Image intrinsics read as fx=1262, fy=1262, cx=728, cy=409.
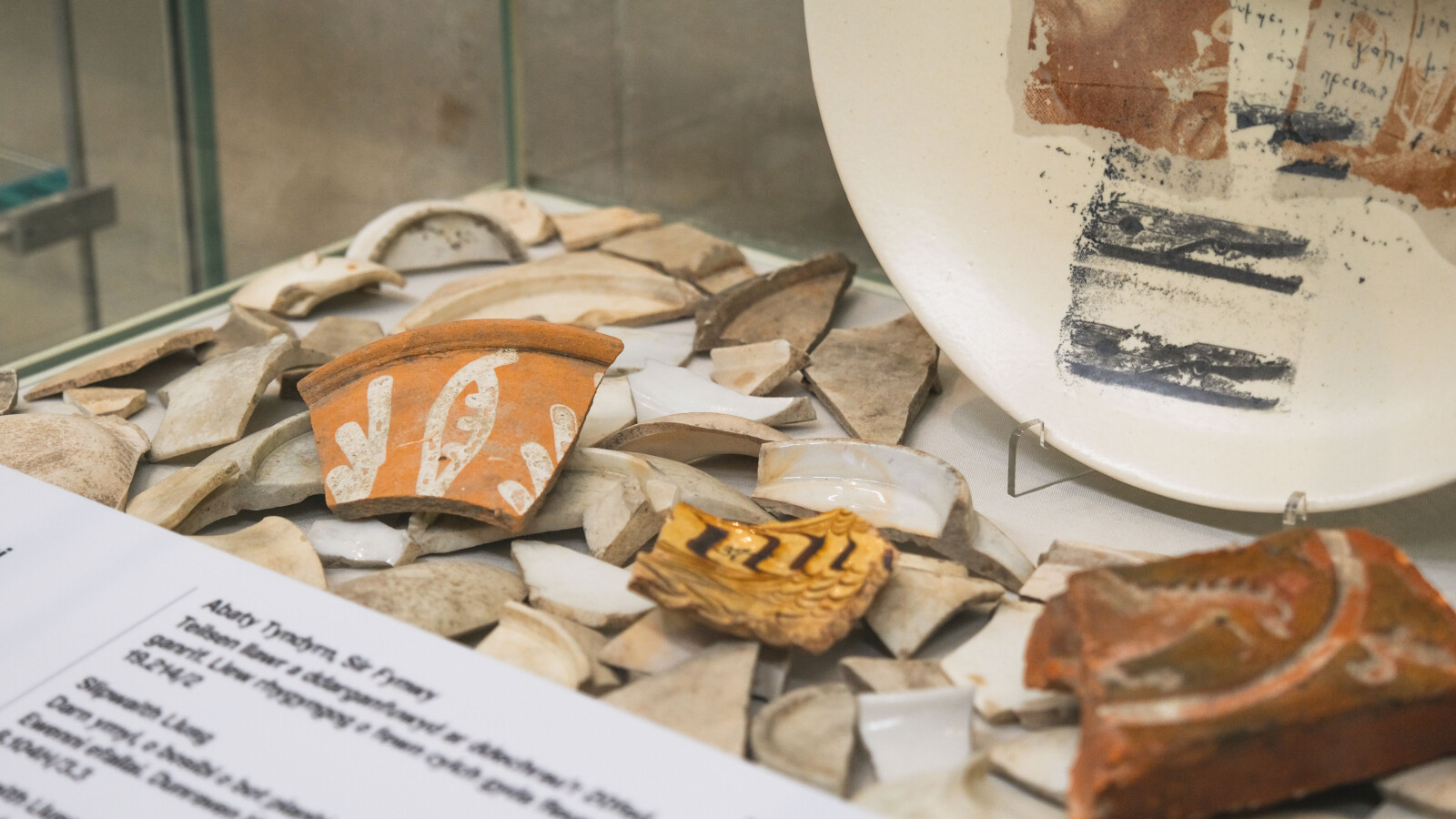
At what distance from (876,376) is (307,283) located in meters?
0.72

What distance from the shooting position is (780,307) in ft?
4.95

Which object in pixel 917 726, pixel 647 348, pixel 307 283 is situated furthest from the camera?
pixel 307 283

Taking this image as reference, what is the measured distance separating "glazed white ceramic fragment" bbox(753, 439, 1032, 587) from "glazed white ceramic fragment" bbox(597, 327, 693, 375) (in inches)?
11.6

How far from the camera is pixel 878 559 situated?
93 cm

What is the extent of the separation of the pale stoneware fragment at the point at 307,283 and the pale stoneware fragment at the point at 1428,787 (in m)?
1.23

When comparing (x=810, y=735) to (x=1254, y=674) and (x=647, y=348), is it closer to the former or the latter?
(x=1254, y=674)

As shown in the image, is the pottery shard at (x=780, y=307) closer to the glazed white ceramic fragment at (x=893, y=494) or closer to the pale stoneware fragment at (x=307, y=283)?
the glazed white ceramic fragment at (x=893, y=494)

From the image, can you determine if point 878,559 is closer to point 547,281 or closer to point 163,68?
point 547,281

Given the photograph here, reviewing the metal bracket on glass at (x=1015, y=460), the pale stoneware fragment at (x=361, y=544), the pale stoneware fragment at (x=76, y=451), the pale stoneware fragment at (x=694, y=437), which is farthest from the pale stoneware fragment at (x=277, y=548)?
the metal bracket on glass at (x=1015, y=460)

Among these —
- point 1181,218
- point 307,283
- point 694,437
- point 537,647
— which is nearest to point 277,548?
point 537,647

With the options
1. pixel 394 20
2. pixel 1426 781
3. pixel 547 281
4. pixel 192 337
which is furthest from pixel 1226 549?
pixel 394 20

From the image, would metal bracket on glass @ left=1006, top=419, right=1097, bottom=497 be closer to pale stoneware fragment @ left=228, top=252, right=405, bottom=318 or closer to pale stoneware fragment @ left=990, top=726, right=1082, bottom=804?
pale stoneware fragment @ left=990, top=726, right=1082, bottom=804

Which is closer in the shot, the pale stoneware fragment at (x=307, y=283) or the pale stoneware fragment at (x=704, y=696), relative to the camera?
the pale stoneware fragment at (x=704, y=696)

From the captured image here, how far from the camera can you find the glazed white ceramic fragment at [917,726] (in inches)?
32.6
